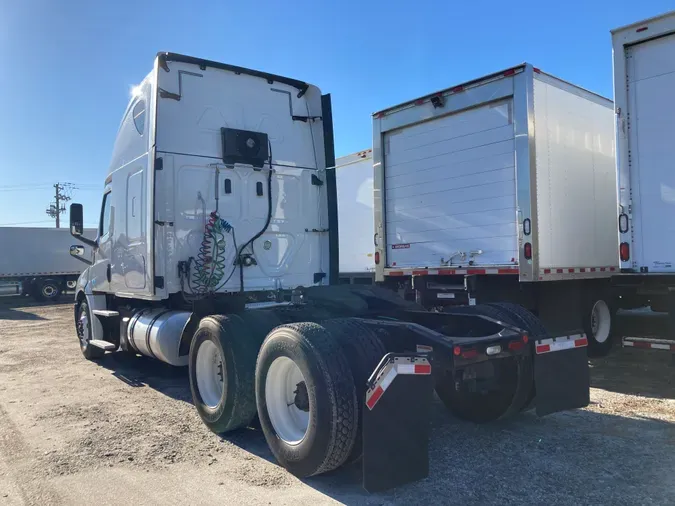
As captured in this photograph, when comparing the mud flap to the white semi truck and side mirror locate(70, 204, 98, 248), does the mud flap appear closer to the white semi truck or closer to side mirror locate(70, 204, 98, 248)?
the white semi truck

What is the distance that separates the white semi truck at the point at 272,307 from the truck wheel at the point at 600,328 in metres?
3.84

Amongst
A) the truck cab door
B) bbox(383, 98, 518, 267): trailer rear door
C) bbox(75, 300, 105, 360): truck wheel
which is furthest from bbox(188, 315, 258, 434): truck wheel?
bbox(75, 300, 105, 360): truck wheel

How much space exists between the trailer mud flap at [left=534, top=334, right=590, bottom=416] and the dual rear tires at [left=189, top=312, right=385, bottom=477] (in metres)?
1.40

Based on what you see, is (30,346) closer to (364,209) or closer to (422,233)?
(364,209)

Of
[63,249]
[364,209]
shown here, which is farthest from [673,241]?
→ [63,249]

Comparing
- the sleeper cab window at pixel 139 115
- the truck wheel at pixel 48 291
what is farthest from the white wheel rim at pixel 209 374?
the truck wheel at pixel 48 291

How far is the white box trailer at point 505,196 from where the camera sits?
723 centimetres

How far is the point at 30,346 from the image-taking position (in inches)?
453

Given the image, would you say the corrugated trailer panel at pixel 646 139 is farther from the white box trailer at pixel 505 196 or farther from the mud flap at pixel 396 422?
the mud flap at pixel 396 422

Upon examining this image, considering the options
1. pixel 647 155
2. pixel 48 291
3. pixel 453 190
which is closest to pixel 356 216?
pixel 453 190

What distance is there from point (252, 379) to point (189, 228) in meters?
2.48

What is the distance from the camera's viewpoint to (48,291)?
90.2ft

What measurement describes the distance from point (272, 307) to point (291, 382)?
1541 mm

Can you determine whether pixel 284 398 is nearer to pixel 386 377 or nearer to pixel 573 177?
pixel 386 377
